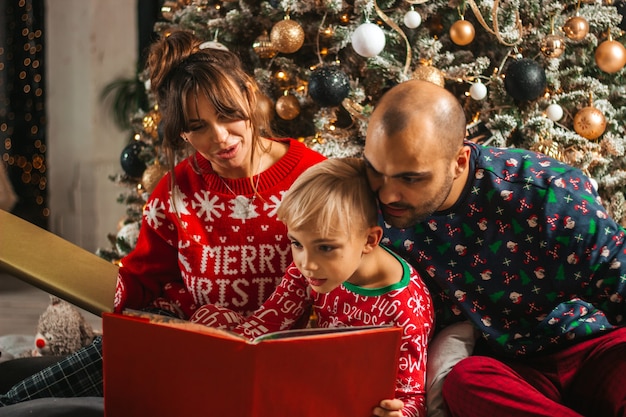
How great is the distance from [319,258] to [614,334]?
2.06 feet

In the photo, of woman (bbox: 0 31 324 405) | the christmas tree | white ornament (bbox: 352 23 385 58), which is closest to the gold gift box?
woman (bbox: 0 31 324 405)

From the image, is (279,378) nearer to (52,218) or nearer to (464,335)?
(464,335)

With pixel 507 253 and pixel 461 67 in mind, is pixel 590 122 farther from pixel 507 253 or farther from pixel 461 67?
pixel 507 253

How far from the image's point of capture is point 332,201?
1.22 m

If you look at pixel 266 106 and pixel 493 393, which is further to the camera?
pixel 266 106

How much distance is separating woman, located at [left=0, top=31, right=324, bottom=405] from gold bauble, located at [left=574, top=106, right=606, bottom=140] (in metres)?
0.92

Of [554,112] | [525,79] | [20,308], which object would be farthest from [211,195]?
[20,308]

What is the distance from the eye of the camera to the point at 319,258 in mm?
1244

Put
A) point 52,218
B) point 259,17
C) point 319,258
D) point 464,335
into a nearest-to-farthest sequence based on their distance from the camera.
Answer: point 319,258
point 464,335
point 259,17
point 52,218

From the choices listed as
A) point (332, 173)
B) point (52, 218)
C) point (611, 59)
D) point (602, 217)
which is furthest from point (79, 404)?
point (52, 218)

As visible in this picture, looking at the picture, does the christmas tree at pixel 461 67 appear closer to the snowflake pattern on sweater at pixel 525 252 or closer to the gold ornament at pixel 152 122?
the gold ornament at pixel 152 122

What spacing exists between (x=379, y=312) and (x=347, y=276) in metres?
0.11

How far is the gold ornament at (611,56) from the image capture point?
206cm

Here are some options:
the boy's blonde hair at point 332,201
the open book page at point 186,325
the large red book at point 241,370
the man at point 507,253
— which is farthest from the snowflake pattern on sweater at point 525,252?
the open book page at point 186,325
